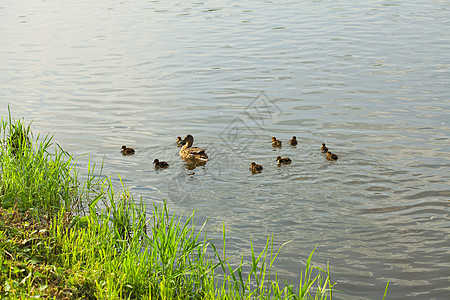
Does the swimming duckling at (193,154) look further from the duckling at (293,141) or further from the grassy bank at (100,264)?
the grassy bank at (100,264)

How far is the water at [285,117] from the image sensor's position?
7.39 meters

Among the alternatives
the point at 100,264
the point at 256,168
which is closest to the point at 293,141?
the point at 256,168

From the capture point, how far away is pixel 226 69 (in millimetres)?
17281

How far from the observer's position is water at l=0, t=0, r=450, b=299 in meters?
7.39

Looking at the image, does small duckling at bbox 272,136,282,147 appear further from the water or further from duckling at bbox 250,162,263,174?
duckling at bbox 250,162,263,174

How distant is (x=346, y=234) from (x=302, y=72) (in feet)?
30.8

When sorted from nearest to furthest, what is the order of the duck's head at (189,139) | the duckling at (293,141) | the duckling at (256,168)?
the duckling at (256,168), the duckling at (293,141), the duck's head at (189,139)

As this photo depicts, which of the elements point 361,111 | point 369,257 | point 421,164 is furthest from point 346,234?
point 361,111

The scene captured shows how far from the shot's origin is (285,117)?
12758 millimetres

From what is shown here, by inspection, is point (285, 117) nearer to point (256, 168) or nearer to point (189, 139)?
point (189, 139)

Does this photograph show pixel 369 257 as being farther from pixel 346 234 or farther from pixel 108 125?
pixel 108 125

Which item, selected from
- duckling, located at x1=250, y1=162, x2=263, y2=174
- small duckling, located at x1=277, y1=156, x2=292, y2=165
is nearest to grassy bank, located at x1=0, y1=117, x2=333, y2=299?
duckling, located at x1=250, y1=162, x2=263, y2=174

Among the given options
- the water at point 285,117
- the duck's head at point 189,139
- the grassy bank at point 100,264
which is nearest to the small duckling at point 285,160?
the water at point 285,117

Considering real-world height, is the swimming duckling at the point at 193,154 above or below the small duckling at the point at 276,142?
below
